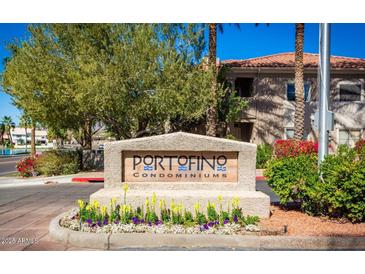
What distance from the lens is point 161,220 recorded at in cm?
543

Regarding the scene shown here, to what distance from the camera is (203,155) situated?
6.26m

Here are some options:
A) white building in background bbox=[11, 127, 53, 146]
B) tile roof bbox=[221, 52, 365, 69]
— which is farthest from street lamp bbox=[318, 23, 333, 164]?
white building in background bbox=[11, 127, 53, 146]

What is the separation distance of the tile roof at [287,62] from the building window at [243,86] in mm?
1146

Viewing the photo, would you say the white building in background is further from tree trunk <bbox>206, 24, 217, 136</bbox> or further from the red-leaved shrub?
the red-leaved shrub

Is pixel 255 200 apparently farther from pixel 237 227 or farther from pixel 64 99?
pixel 64 99

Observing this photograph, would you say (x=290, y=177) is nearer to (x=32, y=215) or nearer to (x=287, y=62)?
(x=32, y=215)

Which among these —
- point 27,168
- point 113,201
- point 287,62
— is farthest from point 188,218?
point 287,62

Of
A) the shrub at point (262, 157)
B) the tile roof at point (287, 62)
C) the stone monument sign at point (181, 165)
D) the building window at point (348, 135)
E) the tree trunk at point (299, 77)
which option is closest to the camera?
the stone monument sign at point (181, 165)

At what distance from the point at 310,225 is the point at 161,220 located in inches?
102

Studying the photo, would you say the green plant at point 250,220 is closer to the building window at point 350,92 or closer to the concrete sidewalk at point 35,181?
the concrete sidewalk at point 35,181

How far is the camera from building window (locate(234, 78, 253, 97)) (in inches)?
826

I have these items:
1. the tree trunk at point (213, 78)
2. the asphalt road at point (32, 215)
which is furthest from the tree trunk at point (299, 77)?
the asphalt road at point (32, 215)

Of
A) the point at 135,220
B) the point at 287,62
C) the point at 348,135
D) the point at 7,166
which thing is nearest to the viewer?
the point at 135,220

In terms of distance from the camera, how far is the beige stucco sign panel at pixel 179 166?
6.25 meters
